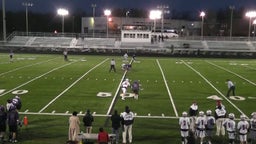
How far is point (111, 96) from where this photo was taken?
21.5 metres

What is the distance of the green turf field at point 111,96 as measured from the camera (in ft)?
48.0

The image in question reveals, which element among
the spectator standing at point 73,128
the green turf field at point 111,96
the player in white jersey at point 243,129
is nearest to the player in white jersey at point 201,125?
the green turf field at point 111,96

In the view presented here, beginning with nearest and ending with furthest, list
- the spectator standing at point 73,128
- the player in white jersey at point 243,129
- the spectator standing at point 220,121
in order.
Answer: the player in white jersey at point 243,129 < the spectator standing at point 73,128 < the spectator standing at point 220,121

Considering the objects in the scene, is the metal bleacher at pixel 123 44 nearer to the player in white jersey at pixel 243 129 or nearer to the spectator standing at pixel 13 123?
the spectator standing at pixel 13 123

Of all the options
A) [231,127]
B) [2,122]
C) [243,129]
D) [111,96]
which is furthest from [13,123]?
[111,96]

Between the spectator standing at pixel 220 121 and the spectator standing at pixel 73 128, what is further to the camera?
the spectator standing at pixel 220 121

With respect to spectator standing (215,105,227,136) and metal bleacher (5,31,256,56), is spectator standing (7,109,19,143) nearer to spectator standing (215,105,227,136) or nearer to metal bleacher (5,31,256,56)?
spectator standing (215,105,227,136)

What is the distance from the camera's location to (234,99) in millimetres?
21188

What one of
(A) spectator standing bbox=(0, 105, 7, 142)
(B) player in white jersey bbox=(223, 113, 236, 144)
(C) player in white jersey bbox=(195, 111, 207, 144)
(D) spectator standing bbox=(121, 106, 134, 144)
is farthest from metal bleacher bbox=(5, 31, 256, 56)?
(B) player in white jersey bbox=(223, 113, 236, 144)

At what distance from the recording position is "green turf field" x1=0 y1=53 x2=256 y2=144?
14.6 meters

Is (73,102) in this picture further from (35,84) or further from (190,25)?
(190,25)

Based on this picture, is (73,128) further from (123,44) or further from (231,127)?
(123,44)

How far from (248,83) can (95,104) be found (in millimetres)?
12883

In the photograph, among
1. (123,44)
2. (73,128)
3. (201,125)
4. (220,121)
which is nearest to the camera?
(73,128)
